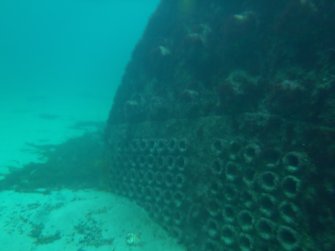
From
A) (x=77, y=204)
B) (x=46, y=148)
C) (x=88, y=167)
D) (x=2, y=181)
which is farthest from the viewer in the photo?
(x=46, y=148)

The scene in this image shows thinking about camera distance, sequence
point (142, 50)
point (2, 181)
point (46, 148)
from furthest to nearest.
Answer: point (46, 148) < point (2, 181) < point (142, 50)

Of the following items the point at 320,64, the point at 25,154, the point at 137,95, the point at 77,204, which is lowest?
the point at 77,204

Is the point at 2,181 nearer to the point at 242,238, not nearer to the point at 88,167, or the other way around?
the point at 88,167

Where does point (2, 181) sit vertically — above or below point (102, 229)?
above

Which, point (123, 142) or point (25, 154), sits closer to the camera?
point (123, 142)

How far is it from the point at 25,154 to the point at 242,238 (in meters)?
14.2

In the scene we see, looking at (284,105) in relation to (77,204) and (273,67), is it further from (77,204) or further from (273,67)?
(77,204)

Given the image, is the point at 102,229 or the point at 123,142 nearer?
the point at 102,229

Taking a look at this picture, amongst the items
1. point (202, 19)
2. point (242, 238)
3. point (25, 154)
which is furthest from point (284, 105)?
point (25, 154)

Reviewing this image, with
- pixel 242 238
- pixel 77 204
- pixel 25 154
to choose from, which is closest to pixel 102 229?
pixel 77 204

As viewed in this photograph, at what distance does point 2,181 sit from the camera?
1407cm

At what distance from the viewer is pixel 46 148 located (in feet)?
63.6

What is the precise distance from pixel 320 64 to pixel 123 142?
652 centimetres

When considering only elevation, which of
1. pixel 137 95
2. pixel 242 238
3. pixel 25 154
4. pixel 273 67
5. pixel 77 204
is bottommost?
pixel 242 238
